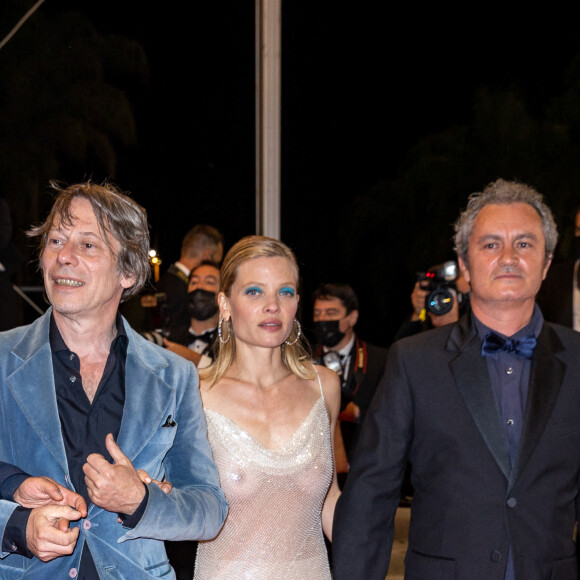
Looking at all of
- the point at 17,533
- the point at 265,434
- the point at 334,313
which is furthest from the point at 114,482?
the point at 334,313

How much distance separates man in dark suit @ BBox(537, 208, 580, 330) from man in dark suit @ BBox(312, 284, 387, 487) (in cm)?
113

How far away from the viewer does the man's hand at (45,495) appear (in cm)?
174

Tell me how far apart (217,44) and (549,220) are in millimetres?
3659

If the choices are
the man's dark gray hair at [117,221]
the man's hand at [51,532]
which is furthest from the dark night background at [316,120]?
the man's hand at [51,532]

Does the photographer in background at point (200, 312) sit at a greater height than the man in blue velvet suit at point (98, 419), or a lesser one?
greater

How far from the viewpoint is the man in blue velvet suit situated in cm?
181

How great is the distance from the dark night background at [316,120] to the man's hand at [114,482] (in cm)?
349

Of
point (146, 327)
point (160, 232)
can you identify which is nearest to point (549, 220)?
point (146, 327)

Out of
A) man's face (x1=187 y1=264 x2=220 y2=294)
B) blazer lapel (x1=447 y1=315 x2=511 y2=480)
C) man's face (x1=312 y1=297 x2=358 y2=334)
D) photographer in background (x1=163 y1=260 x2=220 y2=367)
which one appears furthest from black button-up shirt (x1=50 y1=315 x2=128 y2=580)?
man's face (x1=312 y1=297 x2=358 y2=334)

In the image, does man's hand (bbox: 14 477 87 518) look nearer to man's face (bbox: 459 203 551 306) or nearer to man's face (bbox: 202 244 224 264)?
man's face (bbox: 459 203 551 306)

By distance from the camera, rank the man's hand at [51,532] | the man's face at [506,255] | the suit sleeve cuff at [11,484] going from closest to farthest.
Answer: the man's hand at [51,532]
the suit sleeve cuff at [11,484]
the man's face at [506,255]

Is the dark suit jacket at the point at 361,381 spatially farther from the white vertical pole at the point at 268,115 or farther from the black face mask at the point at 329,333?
the white vertical pole at the point at 268,115

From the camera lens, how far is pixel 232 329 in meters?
2.89

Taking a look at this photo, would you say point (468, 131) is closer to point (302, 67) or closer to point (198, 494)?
point (302, 67)
